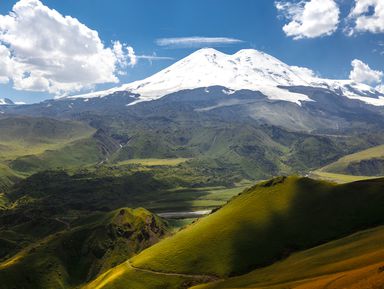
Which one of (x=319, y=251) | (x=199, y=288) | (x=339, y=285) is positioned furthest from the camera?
(x=199, y=288)

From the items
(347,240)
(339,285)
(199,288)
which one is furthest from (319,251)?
(339,285)

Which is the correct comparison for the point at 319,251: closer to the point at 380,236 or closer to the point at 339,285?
the point at 380,236

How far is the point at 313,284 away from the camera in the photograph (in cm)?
11150

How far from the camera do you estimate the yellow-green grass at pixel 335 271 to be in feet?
326

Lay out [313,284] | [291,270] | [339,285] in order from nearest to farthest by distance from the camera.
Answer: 1. [339,285]
2. [313,284]
3. [291,270]

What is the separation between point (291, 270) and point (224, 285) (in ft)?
113

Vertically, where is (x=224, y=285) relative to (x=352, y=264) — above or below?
below

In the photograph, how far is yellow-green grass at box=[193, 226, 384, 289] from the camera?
9925 centimetres

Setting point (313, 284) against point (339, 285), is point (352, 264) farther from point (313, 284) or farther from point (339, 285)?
point (339, 285)

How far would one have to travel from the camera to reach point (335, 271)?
126 m

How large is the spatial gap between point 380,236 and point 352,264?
129 feet

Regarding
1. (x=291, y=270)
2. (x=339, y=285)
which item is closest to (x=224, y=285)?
(x=291, y=270)

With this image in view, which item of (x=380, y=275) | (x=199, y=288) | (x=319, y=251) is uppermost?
(x=380, y=275)

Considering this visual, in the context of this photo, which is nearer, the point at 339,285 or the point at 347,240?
the point at 339,285
